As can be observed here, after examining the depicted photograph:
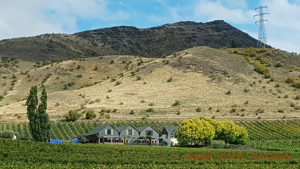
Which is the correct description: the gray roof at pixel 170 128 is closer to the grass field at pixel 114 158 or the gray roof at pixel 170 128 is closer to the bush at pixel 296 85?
the grass field at pixel 114 158

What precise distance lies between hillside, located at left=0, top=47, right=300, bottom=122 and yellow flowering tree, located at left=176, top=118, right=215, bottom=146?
23687 millimetres

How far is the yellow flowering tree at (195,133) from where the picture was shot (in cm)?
8188

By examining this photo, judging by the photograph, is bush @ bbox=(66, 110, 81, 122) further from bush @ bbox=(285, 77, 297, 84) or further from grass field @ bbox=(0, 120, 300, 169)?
bush @ bbox=(285, 77, 297, 84)

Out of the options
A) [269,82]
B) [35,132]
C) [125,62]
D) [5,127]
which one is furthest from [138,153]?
[125,62]

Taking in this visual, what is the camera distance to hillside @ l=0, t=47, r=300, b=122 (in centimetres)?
11331

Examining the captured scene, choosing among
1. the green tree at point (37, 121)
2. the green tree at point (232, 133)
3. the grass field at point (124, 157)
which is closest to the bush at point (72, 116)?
the green tree at point (37, 121)

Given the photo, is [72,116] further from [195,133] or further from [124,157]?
[124,157]

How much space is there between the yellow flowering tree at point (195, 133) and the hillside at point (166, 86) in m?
23.7

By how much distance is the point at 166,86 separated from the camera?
131875 millimetres

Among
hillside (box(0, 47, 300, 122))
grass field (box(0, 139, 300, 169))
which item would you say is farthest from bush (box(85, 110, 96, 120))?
grass field (box(0, 139, 300, 169))

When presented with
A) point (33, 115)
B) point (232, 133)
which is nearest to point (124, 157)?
point (33, 115)

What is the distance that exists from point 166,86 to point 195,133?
5084cm

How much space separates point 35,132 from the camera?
2771 inches

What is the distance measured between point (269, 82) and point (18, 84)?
86.3 metres
